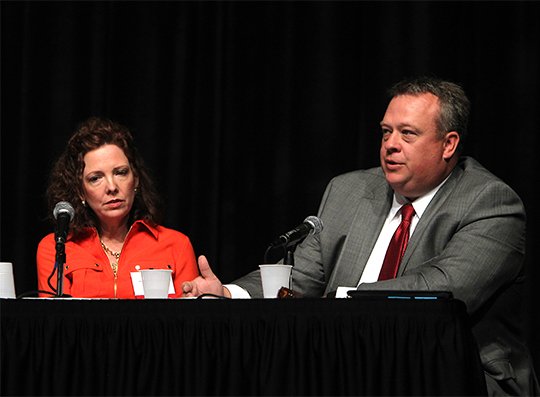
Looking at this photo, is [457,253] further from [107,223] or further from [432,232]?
[107,223]

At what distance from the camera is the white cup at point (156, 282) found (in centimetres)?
256

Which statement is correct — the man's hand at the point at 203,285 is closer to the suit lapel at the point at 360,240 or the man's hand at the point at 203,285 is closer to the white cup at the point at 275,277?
the white cup at the point at 275,277

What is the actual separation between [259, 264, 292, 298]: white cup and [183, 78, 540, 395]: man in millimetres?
224

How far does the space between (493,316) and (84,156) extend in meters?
1.75

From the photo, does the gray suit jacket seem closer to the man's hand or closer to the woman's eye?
the man's hand

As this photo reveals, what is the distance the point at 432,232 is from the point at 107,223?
1337 millimetres

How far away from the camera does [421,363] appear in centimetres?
225

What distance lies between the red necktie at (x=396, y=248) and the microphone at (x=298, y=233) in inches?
17.8

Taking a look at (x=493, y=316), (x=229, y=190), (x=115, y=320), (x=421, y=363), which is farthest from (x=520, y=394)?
(x=229, y=190)

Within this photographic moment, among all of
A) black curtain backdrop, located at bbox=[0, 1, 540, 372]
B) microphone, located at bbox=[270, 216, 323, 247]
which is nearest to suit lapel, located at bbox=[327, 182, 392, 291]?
microphone, located at bbox=[270, 216, 323, 247]

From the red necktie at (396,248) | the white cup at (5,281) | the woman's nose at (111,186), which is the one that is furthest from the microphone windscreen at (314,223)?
the woman's nose at (111,186)

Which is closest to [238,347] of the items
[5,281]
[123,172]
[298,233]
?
[298,233]

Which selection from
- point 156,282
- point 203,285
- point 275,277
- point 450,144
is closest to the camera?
point 156,282

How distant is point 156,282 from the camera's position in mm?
2564
